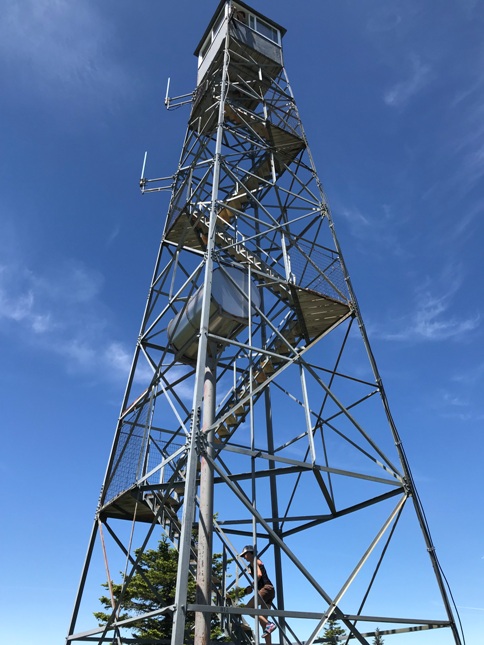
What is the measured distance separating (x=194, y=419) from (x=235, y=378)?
13.0 feet

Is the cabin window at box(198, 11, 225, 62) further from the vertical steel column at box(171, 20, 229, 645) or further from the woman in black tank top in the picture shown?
the woman in black tank top

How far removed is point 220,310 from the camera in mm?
10844

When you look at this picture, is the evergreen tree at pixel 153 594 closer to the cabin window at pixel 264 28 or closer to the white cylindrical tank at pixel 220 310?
Answer: the white cylindrical tank at pixel 220 310

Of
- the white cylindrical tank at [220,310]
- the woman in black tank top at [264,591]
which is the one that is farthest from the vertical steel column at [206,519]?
the woman in black tank top at [264,591]

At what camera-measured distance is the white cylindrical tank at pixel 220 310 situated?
10.8 metres

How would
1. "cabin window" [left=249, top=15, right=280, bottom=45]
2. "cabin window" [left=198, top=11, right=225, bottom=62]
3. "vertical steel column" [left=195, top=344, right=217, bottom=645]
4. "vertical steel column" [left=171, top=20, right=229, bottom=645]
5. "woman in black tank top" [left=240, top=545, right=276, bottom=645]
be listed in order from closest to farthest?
"vertical steel column" [left=171, top=20, right=229, bottom=645] → "vertical steel column" [left=195, top=344, right=217, bottom=645] → "woman in black tank top" [left=240, top=545, right=276, bottom=645] → "cabin window" [left=198, top=11, right=225, bottom=62] → "cabin window" [left=249, top=15, right=280, bottom=45]

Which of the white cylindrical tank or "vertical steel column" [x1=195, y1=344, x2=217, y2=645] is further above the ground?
the white cylindrical tank

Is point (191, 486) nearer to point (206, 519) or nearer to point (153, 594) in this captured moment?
point (206, 519)

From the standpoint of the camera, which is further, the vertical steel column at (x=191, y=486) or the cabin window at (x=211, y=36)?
the cabin window at (x=211, y=36)

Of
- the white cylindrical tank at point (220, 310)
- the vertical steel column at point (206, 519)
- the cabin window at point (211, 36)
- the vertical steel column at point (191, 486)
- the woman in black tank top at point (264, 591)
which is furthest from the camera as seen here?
the cabin window at point (211, 36)

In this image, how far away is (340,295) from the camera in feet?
37.7

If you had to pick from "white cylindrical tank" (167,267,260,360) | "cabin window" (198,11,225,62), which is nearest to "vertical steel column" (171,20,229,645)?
"white cylindrical tank" (167,267,260,360)

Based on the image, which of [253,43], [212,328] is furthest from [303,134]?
[212,328]

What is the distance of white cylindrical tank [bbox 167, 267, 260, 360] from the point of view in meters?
10.8
